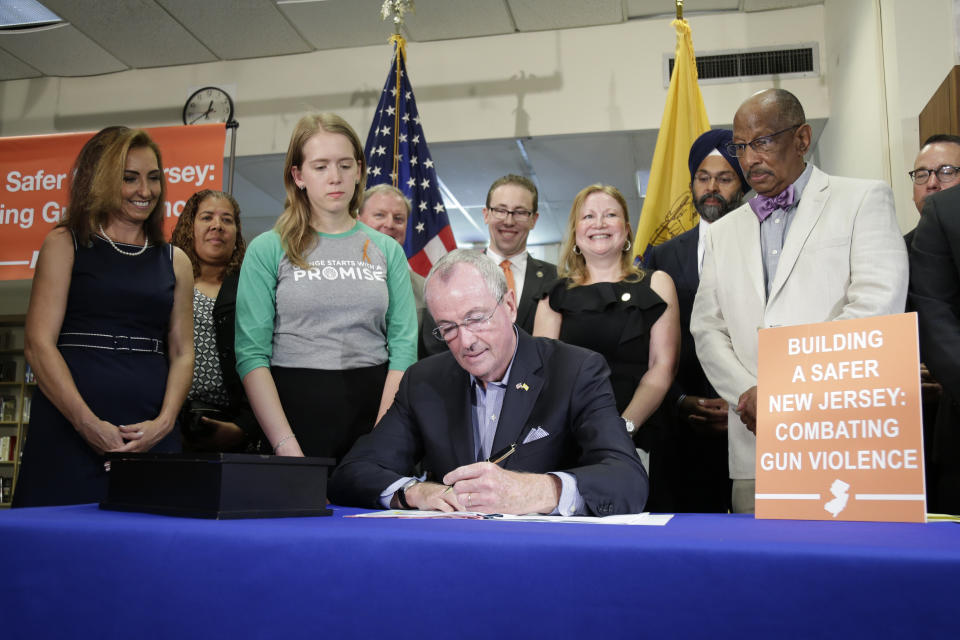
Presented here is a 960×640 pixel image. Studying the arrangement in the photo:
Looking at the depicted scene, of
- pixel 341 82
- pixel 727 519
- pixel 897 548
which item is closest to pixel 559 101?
pixel 341 82

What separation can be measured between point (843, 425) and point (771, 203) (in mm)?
Answer: 1236

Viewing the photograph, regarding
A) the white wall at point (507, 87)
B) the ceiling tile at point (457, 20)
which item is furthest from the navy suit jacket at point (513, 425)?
the ceiling tile at point (457, 20)

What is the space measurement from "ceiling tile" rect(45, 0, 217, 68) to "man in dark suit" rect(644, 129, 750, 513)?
4.27m

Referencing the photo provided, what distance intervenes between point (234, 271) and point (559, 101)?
3.47 metres

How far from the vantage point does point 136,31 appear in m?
5.99

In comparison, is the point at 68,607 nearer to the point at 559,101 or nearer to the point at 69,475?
the point at 69,475

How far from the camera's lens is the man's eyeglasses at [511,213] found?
3215mm

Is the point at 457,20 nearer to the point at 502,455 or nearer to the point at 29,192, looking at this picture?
the point at 29,192

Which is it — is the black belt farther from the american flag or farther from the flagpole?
the flagpole

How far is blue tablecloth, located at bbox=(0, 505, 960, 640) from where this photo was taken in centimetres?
82

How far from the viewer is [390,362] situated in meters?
2.37

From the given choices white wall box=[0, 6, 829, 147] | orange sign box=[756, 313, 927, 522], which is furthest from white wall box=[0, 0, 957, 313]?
orange sign box=[756, 313, 927, 522]

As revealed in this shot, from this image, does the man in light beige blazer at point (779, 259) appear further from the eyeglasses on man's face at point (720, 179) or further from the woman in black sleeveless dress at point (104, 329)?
the woman in black sleeveless dress at point (104, 329)

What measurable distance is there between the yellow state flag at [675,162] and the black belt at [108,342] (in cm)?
254
